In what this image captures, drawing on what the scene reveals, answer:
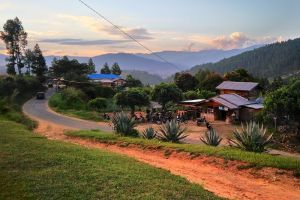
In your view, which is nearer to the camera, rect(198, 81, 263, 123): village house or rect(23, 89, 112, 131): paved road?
rect(23, 89, 112, 131): paved road

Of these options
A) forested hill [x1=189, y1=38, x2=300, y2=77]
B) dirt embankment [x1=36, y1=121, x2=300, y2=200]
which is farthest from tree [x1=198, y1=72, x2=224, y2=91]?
forested hill [x1=189, y1=38, x2=300, y2=77]

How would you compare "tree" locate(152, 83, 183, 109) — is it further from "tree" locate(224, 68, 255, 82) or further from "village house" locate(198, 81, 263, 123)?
"tree" locate(224, 68, 255, 82)

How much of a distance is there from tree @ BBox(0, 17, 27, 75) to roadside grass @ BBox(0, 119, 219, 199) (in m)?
63.6

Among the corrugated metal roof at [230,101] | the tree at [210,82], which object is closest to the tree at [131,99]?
the corrugated metal roof at [230,101]

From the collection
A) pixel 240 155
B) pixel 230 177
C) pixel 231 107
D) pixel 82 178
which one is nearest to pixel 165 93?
pixel 231 107

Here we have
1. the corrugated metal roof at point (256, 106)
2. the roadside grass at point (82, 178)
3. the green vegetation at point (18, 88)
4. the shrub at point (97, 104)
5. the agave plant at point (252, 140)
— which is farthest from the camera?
the green vegetation at point (18, 88)

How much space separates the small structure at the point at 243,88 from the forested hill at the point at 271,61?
9150 centimetres

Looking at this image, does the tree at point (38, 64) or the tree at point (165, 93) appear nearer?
the tree at point (165, 93)

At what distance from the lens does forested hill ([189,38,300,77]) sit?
159 metres

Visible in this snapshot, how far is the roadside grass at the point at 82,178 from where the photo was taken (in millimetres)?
9289

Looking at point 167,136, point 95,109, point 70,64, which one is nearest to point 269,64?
point 70,64

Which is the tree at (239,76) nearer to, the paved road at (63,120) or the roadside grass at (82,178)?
the paved road at (63,120)

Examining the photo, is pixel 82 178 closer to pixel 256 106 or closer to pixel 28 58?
pixel 256 106

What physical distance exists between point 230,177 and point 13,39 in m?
68.9
